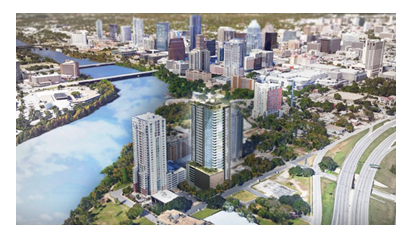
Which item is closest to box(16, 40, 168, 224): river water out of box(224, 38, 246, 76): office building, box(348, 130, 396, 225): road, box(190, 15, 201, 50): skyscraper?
box(190, 15, 201, 50): skyscraper

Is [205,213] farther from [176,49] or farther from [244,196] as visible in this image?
[176,49]

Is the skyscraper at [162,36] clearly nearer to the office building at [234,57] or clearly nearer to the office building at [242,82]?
the office building at [234,57]

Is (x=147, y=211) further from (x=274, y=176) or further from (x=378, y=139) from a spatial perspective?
(x=378, y=139)

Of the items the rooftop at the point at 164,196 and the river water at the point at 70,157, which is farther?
the rooftop at the point at 164,196

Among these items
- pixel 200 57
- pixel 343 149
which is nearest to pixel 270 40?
pixel 200 57

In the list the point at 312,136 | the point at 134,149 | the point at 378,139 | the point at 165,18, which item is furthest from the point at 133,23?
the point at 378,139

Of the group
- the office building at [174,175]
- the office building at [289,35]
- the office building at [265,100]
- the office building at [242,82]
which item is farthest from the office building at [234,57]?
the office building at [174,175]

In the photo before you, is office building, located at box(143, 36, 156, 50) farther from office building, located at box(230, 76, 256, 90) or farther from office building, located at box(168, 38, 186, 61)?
office building, located at box(230, 76, 256, 90)

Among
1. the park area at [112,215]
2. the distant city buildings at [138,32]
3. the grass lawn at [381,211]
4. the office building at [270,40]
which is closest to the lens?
the park area at [112,215]
